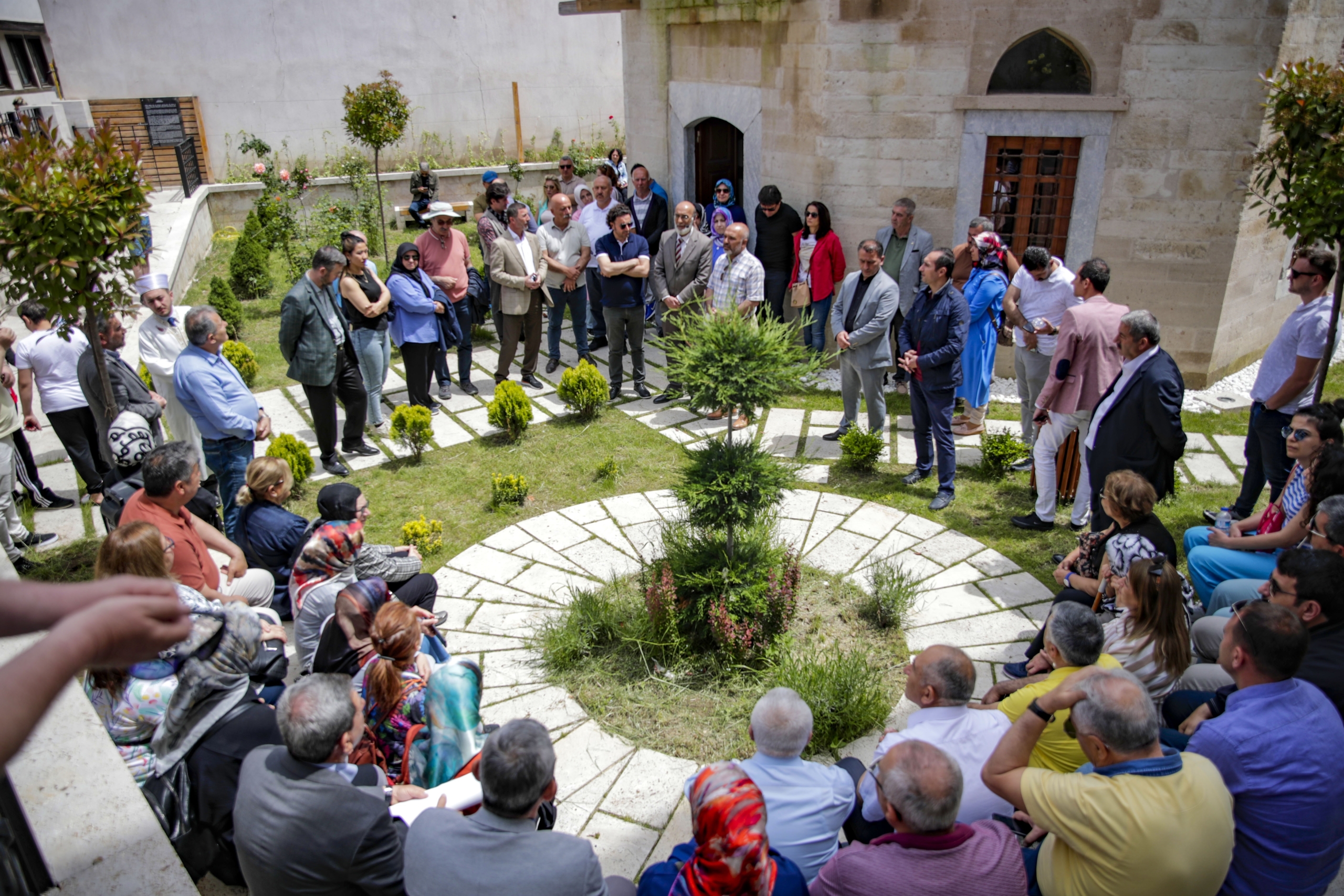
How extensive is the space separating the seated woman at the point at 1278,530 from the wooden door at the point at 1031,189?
4512 mm

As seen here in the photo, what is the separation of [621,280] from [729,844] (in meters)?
6.83

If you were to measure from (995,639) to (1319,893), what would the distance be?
2.32 metres

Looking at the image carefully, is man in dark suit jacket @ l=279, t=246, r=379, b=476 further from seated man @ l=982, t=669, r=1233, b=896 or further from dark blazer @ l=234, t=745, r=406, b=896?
seated man @ l=982, t=669, r=1233, b=896

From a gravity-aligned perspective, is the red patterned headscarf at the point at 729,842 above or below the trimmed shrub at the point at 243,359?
above

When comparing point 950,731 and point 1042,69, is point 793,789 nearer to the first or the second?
point 950,731

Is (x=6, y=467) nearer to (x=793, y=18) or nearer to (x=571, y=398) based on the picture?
(x=571, y=398)

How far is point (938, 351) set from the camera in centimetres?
674

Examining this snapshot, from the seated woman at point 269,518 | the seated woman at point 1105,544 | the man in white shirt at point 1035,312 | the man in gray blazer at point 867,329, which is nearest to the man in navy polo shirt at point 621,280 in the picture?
the man in gray blazer at point 867,329

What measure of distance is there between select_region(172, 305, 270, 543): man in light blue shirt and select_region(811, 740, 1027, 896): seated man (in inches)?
182

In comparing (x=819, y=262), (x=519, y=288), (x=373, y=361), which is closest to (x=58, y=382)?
(x=373, y=361)

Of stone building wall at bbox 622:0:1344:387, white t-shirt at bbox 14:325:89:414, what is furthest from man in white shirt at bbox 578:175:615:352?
white t-shirt at bbox 14:325:89:414

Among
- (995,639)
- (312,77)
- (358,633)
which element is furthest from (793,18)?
(312,77)

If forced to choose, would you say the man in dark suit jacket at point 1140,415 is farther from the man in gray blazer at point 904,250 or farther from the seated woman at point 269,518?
the seated woman at point 269,518

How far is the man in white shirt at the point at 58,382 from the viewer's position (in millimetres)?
6602
